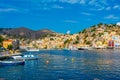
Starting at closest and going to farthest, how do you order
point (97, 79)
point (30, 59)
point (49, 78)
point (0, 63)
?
1. point (97, 79)
2. point (49, 78)
3. point (0, 63)
4. point (30, 59)

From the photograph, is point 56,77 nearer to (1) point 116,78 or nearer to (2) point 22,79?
(2) point 22,79

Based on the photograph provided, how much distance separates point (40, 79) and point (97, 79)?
12.8 metres

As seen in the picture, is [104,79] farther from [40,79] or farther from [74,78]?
[40,79]

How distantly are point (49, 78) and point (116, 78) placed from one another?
15437mm

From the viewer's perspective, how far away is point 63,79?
63.8 metres

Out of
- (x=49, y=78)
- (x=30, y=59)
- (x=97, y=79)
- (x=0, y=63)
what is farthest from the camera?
(x=30, y=59)

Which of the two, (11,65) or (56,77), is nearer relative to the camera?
(56,77)

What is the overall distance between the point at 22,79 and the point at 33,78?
2829 mm

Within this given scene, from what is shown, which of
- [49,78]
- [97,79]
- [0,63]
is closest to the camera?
[97,79]

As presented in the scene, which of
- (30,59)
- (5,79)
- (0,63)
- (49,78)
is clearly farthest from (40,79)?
(30,59)

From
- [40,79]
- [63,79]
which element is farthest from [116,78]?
[40,79]

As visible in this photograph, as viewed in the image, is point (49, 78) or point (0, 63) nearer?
point (49, 78)

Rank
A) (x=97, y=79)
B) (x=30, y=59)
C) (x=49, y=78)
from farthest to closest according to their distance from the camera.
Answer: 1. (x=30, y=59)
2. (x=49, y=78)
3. (x=97, y=79)

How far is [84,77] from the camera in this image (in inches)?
2635
